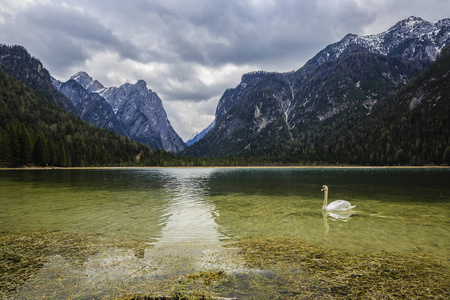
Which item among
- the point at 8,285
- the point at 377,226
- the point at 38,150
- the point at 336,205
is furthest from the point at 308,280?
the point at 38,150

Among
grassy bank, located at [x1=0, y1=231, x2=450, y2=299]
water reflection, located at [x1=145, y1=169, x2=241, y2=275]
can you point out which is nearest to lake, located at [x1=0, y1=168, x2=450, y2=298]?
water reflection, located at [x1=145, y1=169, x2=241, y2=275]

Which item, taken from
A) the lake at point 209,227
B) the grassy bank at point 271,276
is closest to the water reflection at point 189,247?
the lake at point 209,227

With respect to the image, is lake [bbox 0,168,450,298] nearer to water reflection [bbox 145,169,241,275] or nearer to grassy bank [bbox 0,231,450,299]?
water reflection [bbox 145,169,241,275]

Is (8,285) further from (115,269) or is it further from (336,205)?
(336,205)

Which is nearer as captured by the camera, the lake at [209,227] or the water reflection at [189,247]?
the water reflection at [189,247]

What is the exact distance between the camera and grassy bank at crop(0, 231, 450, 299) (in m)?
7.96

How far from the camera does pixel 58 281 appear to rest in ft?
29.0

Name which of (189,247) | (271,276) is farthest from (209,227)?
(271,276)

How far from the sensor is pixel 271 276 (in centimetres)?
943

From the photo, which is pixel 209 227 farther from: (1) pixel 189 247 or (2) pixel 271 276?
(2) pixel 271 276

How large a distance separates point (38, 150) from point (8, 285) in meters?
160

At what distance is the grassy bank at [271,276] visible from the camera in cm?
796

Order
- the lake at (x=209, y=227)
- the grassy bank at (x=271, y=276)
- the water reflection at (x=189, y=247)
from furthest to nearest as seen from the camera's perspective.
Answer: the lake at (x=209, y=227), the water reflection at (x=189, y=247), the grassy bank at (x=271, y=276)

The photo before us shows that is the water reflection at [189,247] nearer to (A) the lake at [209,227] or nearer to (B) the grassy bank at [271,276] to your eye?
(A) the lake at [209,227]
